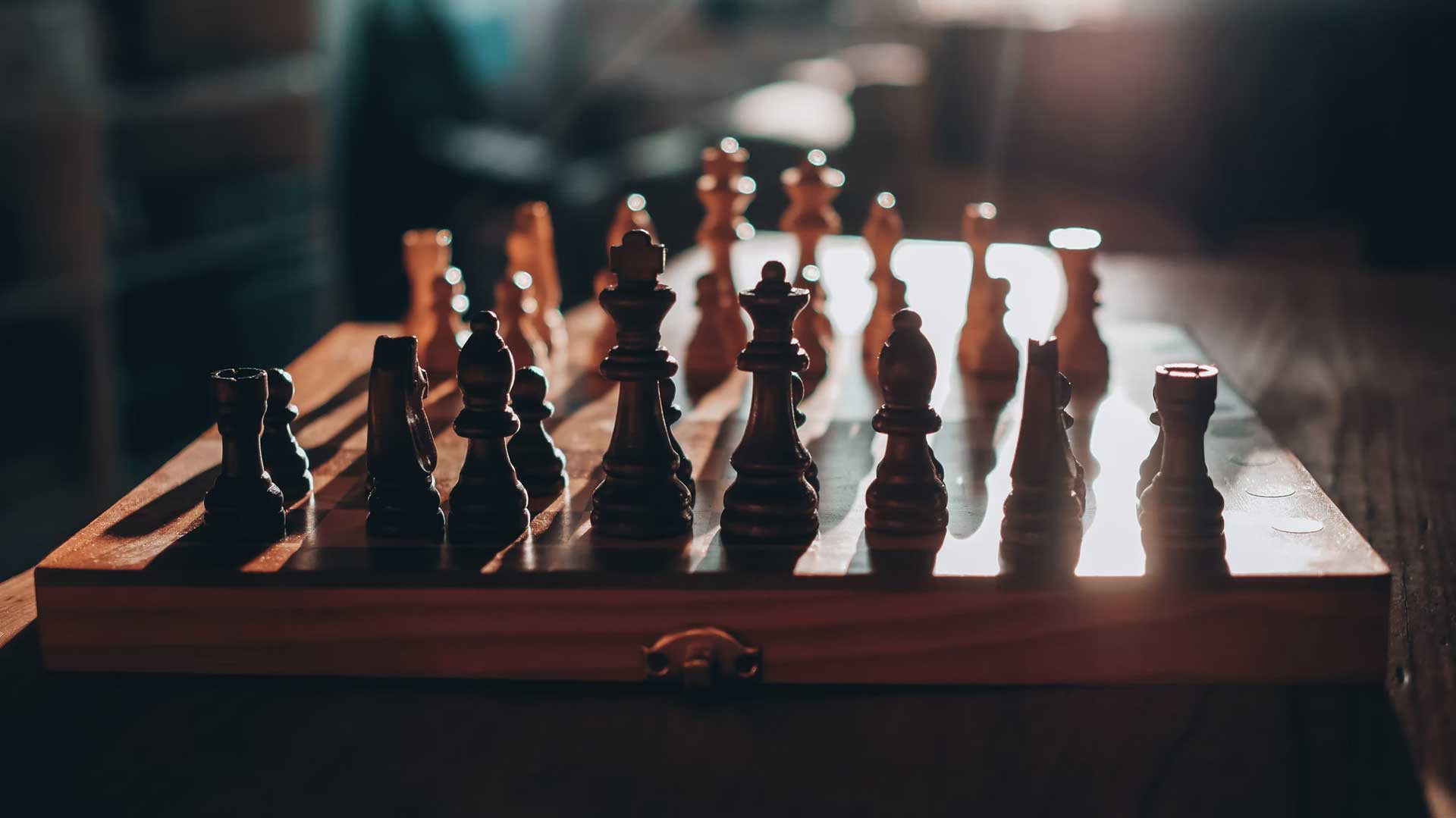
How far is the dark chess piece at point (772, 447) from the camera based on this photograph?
0.92 m

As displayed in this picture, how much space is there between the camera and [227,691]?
87 centimetres

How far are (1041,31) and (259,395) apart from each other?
128 inches

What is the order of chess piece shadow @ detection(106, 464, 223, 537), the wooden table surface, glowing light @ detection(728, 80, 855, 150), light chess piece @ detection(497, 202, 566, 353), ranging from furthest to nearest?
glowing light @ detection(728, 80, 855, 150) < light chess piece @ detection(497, 202, 566, 353) < chess piece shadow @ detection(106, 464, 223, 537) < the wooden table surface

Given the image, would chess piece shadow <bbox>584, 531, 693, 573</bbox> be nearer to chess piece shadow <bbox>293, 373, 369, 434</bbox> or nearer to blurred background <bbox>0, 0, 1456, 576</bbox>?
chess piece shadow <bbox>293, 373, 369, 434</bbox>

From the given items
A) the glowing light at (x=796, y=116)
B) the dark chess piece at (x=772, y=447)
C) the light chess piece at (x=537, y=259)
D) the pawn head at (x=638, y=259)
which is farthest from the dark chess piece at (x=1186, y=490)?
the glowing light at (x=796, y=116)

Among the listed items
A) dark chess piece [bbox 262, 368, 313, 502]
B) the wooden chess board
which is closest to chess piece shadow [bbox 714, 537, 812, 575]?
the wooden chess board

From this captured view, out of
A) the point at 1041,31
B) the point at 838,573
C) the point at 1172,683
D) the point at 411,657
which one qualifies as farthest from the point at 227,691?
the point at 1041,31

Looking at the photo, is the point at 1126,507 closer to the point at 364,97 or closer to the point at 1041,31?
the point at 1041,31

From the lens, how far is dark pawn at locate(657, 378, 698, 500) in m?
0.98

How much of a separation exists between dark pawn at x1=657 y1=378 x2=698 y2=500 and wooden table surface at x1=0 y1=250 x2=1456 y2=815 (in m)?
0.18

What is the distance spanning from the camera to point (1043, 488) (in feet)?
2.92

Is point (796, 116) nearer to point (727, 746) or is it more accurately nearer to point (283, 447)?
point (283, 447)

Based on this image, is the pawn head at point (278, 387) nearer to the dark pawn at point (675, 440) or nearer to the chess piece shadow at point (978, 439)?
the dark pawn at point (675, 440)

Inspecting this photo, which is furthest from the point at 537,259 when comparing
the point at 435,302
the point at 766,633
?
the point at 766,633
